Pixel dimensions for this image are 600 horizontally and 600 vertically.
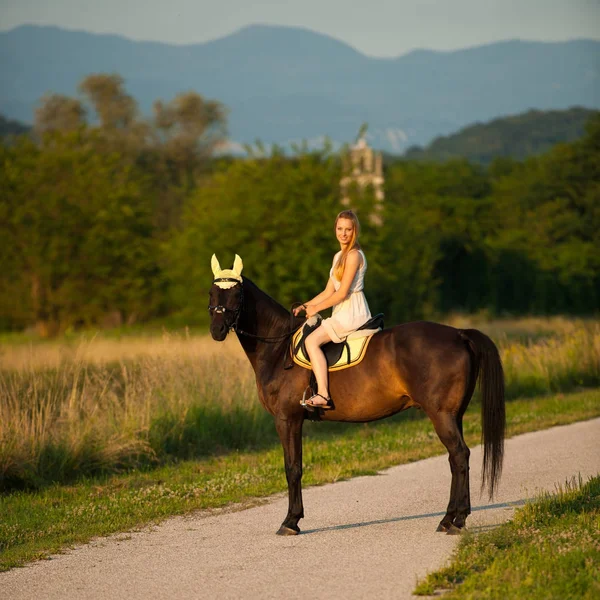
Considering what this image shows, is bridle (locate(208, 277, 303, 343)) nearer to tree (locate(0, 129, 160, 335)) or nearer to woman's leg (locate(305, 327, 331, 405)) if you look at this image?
woman's leg (locate(305, 327, 331, 405))

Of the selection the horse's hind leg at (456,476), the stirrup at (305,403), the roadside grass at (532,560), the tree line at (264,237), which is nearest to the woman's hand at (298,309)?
the stirrup at (305,403)

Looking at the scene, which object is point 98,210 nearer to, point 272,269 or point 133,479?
point 272,269

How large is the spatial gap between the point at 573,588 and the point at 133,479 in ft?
20.5

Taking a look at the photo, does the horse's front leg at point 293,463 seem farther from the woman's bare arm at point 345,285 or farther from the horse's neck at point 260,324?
the woman's bare arm at point 345,285

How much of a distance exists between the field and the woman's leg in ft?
6.74

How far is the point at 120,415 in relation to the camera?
41.2 feet

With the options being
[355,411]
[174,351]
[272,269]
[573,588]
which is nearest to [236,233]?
[272,269]

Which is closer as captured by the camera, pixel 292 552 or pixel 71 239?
pixel 292 552

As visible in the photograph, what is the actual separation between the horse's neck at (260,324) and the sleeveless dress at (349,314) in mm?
533

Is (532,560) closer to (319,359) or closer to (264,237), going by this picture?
(319,359)

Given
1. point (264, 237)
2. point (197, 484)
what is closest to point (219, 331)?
point (197, 484)

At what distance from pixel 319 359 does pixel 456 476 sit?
5.08ft

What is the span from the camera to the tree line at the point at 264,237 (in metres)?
34.2

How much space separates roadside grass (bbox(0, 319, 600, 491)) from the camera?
36.4 ft
